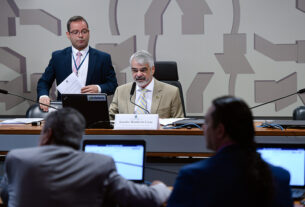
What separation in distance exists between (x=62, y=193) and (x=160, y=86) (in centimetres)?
217

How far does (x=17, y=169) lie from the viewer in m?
1.49

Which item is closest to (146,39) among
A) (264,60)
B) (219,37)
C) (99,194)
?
(219,37)

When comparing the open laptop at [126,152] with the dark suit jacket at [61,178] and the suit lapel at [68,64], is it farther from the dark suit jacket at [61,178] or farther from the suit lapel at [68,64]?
the suit lapel at [68,64]

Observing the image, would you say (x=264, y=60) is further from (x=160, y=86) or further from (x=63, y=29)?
(x=63, y=29)

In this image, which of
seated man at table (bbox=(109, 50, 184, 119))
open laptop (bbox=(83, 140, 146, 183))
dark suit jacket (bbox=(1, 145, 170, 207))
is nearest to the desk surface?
open laptop (bbox=(83, 140, 146, 183))

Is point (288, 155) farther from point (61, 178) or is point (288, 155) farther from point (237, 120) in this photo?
point (61, 178)

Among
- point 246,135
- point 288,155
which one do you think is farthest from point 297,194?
point 246,135

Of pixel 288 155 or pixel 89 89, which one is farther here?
pixel 89 89

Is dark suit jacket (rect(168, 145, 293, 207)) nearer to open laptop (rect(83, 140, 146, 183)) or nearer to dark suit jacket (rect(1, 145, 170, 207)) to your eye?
dark suit jacket (rect(1, 145, 170, 207))

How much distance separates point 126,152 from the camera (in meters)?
2.10

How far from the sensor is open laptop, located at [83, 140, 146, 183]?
2.09 m

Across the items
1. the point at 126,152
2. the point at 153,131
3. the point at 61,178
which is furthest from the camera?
the point at 153,131

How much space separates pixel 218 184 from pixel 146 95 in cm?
225

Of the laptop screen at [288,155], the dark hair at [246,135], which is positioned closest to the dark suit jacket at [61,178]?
the dark hair at [246,135]
